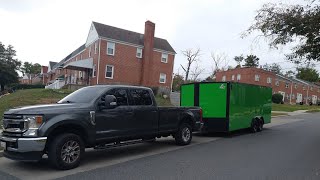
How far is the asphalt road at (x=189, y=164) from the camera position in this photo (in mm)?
7780

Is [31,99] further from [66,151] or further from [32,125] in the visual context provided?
[32,125]

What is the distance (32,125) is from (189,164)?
3910 mm

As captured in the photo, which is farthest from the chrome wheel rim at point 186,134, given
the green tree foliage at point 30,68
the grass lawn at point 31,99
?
the green tree foliage at point 30,68

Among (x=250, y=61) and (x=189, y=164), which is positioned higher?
(x=250, y=61)

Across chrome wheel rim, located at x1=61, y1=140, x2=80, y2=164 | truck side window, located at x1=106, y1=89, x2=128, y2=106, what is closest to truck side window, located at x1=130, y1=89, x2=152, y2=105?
truck side window, located at x1=106, y1=89, x2=128, y2=106

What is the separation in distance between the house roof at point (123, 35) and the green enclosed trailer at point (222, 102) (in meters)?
25.3

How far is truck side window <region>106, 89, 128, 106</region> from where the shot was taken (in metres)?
9.73

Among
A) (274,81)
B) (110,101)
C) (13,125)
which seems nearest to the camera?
(13,125)

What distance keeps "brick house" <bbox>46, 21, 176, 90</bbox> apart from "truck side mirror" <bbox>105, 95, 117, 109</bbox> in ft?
98.3

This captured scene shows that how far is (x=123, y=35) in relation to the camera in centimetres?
4262

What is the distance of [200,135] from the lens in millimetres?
16109

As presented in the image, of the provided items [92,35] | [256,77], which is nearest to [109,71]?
[92,35]

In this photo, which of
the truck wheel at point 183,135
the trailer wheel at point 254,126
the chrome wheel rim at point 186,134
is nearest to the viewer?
the truck wheel at point 183,135

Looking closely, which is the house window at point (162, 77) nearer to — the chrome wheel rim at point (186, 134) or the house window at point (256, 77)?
the house window at point (256, 77)
